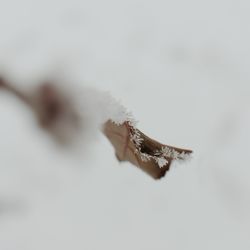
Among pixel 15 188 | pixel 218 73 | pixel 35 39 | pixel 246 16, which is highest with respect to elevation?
pixel 246 16

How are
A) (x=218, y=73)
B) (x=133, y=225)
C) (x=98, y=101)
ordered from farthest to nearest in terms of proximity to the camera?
(x=218, y=73), (x=133, y=225), (x=98, y=101)

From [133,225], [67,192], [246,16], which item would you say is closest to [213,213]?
[133,225]

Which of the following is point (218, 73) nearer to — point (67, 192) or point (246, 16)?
point (246, 16)

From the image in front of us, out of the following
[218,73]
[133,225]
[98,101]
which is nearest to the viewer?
[98,101]

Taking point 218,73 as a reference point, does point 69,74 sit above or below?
below

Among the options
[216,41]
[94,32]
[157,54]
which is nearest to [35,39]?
[94,32]

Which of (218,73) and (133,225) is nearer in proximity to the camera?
(133,225)

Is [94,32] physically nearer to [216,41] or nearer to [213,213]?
[216,41]
